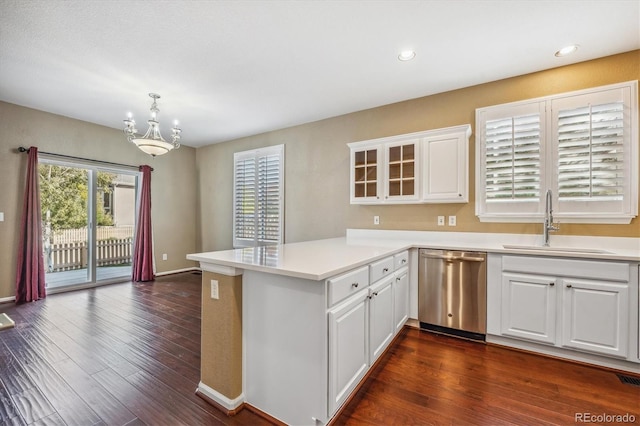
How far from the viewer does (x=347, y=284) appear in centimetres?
168

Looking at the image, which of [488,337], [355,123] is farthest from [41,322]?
[488,337]

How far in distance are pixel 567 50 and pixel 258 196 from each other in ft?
14.4

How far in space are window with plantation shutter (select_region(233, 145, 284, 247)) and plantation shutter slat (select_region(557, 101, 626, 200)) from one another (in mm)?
3652

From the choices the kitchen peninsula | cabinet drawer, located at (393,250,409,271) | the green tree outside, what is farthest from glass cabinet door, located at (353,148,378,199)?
the green tree outside

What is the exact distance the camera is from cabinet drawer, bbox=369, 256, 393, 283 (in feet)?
6.62

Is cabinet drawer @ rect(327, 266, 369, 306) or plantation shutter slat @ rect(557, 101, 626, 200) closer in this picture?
cabinet drawer @ rect(327, 266, 369, 306)

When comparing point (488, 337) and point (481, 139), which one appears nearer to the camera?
point (488, 337)

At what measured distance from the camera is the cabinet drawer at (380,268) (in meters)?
2.02

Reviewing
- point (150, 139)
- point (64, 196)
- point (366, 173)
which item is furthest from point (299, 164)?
point (64, 196)

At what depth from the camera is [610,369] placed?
2.21 meters

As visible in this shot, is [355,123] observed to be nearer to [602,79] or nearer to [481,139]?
[481,139]

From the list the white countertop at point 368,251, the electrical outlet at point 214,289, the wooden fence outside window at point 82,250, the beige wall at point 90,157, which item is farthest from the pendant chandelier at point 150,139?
the wooden fence outside window at point 82,250

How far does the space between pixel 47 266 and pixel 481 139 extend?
265 inches

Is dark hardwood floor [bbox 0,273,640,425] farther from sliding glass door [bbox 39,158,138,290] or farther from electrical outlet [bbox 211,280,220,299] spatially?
sliding glass door [bbox 39,158,138,290]
